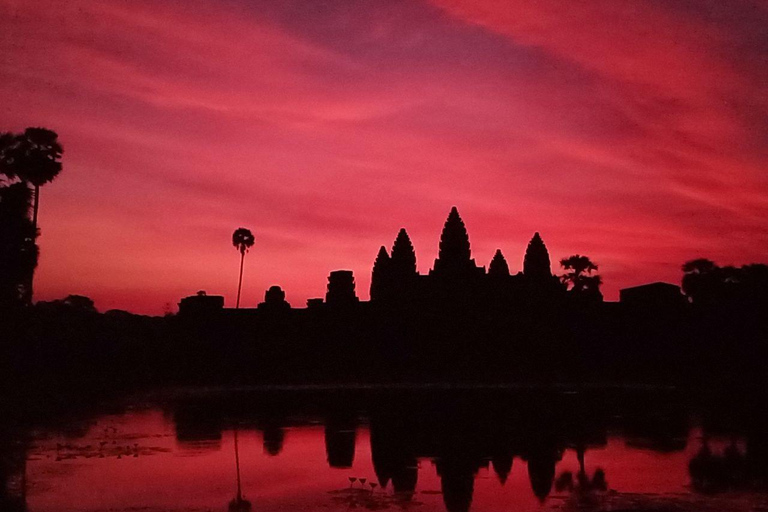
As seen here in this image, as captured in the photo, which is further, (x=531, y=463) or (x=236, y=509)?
(x=531, y=463)

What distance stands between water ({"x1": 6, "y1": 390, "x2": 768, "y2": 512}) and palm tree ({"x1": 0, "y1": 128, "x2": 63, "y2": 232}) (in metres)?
27.3

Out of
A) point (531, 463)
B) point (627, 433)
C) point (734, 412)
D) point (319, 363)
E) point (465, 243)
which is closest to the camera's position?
point (531, 463)

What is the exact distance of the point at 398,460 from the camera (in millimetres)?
20875

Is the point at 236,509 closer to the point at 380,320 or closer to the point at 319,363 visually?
the point at 319,363

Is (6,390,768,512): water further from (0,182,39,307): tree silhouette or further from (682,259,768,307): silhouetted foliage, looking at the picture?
(682,259,768,307): silhouetted foliage

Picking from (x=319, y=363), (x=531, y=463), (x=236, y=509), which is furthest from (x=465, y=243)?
(x=236, y=509)

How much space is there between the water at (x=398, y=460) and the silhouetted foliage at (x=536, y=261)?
2318 inches

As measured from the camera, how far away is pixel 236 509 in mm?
14984

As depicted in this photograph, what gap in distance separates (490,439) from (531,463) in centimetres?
482

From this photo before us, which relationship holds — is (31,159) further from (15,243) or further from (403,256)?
(403,256)

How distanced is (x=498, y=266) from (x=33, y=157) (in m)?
54.7

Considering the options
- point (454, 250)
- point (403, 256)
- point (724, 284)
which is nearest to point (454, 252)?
point (454, 250)

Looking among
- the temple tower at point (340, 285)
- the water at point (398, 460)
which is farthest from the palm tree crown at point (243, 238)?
the water at point (398, 460)

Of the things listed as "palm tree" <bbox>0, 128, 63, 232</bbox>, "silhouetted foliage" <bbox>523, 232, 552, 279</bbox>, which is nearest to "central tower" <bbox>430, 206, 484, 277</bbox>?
"silhouetted foliage" <bbox>523, 232, 552, 279</bbox>
